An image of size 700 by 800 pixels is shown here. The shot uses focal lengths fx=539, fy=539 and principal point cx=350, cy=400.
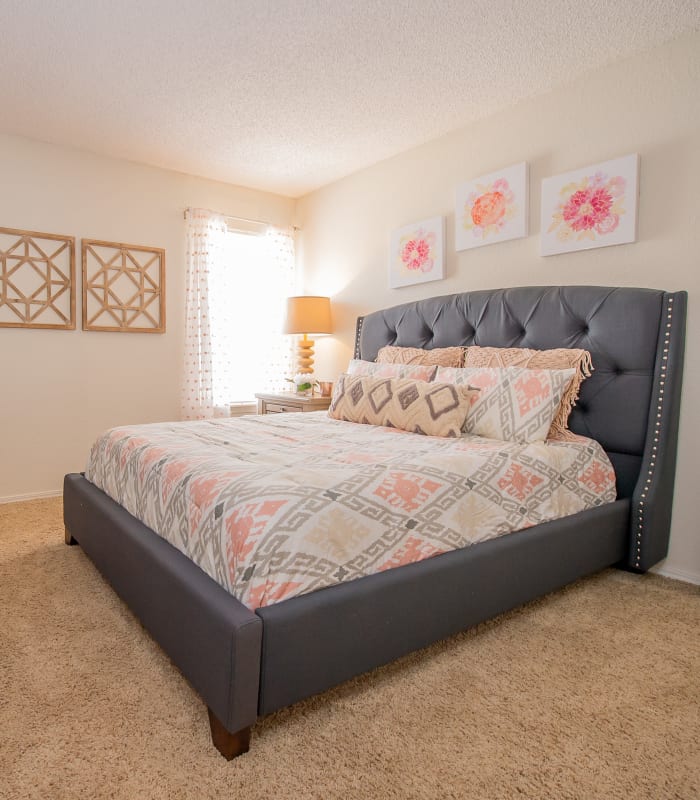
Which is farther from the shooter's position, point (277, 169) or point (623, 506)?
point (277, 169)

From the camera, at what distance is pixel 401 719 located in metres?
1.39

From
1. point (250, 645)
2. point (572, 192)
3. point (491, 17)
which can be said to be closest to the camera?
point (250, 645)

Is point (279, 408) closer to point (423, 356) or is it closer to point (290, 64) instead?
point (423, 356)

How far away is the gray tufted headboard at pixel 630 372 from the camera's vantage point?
225 centimetres

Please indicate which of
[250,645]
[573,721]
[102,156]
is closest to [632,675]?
[573,721]

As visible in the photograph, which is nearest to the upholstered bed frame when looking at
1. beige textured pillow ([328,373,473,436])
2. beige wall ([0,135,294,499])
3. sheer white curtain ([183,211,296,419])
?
beige textured pillow ([328,373,473,436])

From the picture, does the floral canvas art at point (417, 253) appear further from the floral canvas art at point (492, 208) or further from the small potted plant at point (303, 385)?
the small potted plant at point (303, 385)

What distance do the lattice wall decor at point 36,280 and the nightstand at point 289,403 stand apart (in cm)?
140

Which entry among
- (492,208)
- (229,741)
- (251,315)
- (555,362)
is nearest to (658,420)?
(555,362)

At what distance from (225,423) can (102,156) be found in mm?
2308

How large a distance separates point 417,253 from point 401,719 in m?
2.76

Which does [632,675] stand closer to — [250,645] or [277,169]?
[250,645]

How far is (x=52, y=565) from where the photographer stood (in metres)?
2.38

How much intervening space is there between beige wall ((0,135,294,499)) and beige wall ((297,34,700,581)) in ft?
4.97
